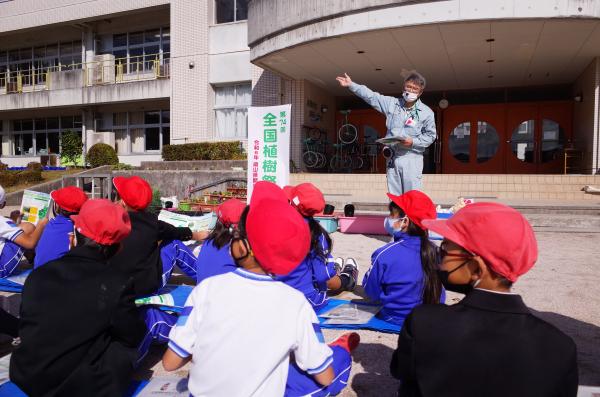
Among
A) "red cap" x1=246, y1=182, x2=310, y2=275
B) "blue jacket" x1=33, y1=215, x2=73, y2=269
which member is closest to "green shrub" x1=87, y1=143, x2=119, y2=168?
"blue jacket" x1=33, y1=215, x2=73, y2=269

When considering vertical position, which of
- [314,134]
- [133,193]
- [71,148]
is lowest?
[133,193]

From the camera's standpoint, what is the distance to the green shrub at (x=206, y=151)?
14.3 meters

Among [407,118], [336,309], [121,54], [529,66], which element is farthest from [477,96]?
[121,54]

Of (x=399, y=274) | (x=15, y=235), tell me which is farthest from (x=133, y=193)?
(x=399, y=274)

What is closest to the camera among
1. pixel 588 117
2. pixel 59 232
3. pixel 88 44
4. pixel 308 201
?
pixel 308 201

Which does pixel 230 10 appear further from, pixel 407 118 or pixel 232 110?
pixel 407 118

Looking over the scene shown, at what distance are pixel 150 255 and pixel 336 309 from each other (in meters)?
1.56

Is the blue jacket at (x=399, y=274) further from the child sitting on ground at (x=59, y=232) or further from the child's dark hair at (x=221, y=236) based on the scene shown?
the child sitting on ground at (x=59, y=232)

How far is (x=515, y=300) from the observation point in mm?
1443

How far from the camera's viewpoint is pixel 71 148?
19.9 meters

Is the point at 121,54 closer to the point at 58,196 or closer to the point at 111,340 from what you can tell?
the point at 58,196

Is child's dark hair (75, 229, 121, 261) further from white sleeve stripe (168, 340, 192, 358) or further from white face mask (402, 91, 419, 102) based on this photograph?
white face mask (402, 91, 419, 102)

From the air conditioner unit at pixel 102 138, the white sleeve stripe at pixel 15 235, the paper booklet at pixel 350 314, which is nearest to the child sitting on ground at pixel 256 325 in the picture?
the paper booklet at pixel 350 314

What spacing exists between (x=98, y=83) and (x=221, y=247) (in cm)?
1858
